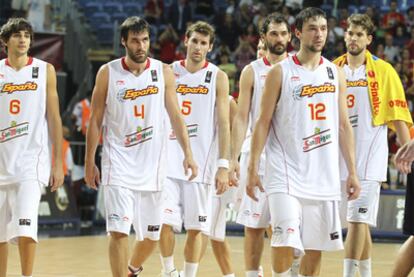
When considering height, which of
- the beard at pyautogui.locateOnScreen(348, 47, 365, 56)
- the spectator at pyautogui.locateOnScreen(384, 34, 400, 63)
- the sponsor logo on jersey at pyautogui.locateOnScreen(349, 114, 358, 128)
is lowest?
the sponsor logo on jersey at pyautogui.locateOnScreen(349, 114, 358, 128)

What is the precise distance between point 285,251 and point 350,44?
2.90 meters

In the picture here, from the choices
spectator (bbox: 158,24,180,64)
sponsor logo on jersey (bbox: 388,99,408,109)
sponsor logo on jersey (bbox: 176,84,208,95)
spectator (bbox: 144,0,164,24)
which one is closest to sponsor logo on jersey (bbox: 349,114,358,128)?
sponsor logo on jersey (bbox: 388,99,408,109)

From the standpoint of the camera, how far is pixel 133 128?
9492 mm

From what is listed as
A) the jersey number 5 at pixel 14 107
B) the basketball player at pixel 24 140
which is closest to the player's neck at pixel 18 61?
the basketball player at pixel 24 140

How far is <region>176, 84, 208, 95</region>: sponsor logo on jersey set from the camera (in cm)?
1062

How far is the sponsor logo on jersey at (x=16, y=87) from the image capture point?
9.60m

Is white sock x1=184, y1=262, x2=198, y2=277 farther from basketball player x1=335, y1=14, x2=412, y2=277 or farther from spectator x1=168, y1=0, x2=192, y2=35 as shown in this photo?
spectator x1=168, y1=0, x2=192, y2=35

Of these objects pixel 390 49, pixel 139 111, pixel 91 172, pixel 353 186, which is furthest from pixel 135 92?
pixel 390 49

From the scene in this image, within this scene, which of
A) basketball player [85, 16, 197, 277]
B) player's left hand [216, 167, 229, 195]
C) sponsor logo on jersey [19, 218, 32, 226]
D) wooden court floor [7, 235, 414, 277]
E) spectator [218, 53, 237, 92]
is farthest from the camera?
spectator [218, 53, 237, 92]

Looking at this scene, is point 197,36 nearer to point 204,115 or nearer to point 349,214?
point 204,115

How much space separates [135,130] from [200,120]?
123 centimetres

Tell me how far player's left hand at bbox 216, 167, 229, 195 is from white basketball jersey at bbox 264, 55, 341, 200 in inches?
44.9

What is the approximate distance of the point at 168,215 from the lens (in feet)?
34.1

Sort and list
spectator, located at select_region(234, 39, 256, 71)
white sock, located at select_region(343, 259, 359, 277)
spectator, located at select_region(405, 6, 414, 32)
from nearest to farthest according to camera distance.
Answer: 1. white sock, located at select_region(343, 259, 359, 277)
2. spectator, located at select_region(405, 6, 414, 32)
3. spectator, located at select_region(234, 39, 256, 71)
